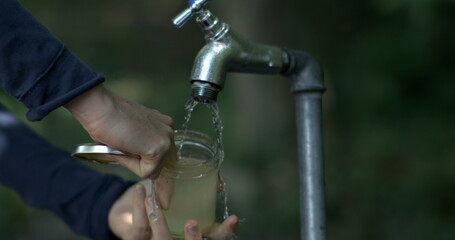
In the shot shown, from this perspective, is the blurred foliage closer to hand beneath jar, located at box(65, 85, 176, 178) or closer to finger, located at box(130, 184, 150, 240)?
finger, located at box(130, 184, 150, 240)

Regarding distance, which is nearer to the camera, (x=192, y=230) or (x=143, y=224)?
(x=192, y=230)

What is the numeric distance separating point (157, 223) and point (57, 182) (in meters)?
0.49

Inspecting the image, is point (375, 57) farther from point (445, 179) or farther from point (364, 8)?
point (445, 179)

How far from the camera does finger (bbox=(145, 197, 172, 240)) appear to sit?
3.06 ft

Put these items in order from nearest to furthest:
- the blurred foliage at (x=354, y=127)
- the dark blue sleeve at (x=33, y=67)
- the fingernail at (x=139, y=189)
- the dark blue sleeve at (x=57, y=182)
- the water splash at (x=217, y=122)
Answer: the dark blue sleeve at (x=33, y=67)
the water splash at (x=217, y=122)
the fingernail at (x=139, y=189)
the dark blue sleeve at (x=57, y=182)
the blurred foliage at (x=354, y=127)

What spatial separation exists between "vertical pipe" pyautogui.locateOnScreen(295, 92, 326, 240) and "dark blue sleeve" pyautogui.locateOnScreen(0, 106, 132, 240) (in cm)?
45

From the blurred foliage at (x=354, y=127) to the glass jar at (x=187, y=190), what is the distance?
1802 mm

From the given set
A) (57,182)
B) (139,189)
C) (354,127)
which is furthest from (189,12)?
(354,127)

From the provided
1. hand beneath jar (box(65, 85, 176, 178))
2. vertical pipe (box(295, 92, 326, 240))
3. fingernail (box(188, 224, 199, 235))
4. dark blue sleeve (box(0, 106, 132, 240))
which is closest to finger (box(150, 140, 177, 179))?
hand beneath jar (box(65, 85, 176, 178))

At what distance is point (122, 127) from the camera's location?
78cm

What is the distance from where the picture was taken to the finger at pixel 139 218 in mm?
985

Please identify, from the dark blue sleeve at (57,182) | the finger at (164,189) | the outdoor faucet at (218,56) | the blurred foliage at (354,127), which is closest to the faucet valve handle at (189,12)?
the outdoor faucet at (218,56)

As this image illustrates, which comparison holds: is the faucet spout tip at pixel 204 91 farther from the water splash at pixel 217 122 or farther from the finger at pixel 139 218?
the finger at pixel 139 218

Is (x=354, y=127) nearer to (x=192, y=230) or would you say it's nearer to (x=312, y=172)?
(x=312, y=172)
